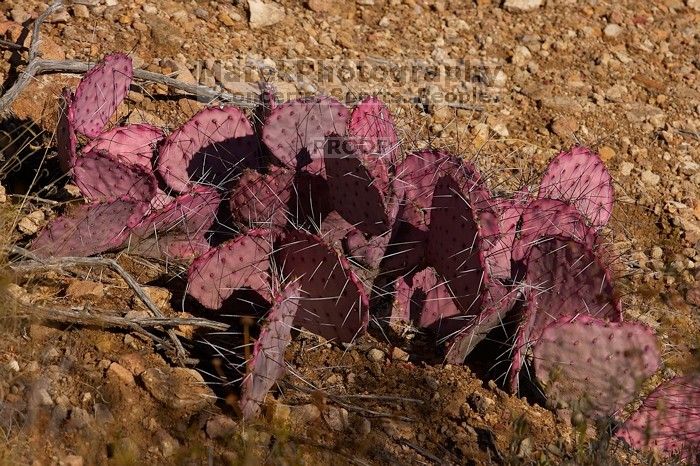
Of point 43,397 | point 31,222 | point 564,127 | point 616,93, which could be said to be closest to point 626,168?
point 564,127

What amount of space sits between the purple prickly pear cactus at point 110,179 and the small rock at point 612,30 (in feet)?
8.27

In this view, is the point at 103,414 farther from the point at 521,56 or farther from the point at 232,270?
the point at 521,56

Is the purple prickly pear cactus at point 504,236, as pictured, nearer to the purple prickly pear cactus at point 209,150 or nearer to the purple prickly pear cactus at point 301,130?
the purple prickly pear cactus at point 301,130

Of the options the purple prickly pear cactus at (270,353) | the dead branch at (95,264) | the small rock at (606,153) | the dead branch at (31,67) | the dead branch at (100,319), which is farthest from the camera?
the small rock at (606,153)

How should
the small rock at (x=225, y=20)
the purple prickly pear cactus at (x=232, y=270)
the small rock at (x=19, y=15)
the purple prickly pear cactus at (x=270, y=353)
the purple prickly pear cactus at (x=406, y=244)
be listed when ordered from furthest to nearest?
the small rock at (x=225, y=20) < the small rock at (x=19, y=15) < the purple prickly pear cactus at (x=406, y=244) < the purple prickly pear cactus at (x=232, y=270) < the purple prickly pear cactus at (x=270, y=353)

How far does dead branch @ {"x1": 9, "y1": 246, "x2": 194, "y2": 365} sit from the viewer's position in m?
2.91

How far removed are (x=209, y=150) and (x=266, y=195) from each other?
1.08ft

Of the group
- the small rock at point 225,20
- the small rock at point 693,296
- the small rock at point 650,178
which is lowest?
the small rock at point 693,296

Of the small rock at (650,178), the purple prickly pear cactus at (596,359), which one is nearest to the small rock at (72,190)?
the purple prickly pear cactus at (596,359)

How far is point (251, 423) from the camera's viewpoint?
8.96ft

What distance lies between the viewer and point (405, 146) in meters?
3.70

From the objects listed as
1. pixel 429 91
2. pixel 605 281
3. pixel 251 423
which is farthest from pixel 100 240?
pixel 429 91

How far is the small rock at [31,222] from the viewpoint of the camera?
3.30 metres

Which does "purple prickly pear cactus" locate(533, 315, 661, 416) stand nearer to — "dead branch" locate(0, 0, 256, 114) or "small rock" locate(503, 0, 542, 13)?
"dead branch" locate(0, 0, 256, 114)
